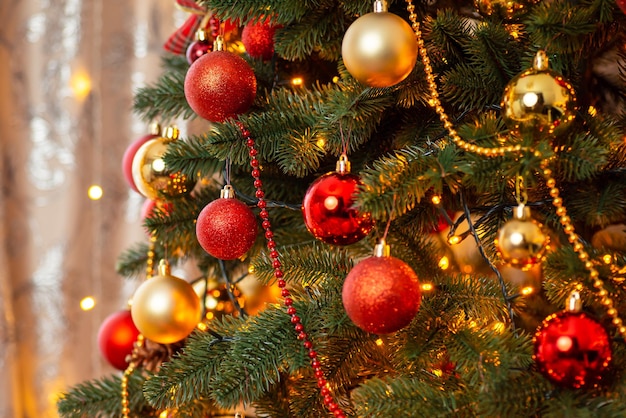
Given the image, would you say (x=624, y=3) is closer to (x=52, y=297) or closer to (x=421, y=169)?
(x=421, y=169)

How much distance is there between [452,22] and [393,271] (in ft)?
0.75

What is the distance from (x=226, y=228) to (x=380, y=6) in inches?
9.1

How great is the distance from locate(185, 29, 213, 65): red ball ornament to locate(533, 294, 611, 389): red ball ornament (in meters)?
0.45

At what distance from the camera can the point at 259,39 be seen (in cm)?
66

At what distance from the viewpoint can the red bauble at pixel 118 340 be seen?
79 centimetres

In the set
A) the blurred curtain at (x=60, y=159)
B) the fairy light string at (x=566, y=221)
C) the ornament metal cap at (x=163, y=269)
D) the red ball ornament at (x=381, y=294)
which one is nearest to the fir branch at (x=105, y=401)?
the ornament metal cap at (x=163, y=269)

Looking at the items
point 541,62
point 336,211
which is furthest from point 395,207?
point 541,62

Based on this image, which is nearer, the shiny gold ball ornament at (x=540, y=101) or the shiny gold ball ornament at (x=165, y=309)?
the shiny gold ball ornament at (x=540, y=101)

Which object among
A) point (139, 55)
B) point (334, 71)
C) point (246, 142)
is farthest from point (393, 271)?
point (139, 55)

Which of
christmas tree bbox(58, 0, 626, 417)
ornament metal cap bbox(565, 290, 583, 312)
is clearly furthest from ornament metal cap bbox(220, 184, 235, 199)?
ornament metal cap bbox(565, 290, 583, 312)

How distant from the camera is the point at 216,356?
60 centimetres

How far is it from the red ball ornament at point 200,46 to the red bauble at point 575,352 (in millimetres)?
454

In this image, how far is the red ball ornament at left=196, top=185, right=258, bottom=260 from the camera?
58cm

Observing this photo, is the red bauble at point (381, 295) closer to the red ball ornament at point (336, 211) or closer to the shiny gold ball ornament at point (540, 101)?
the red ball ornament at point (336, 211)
